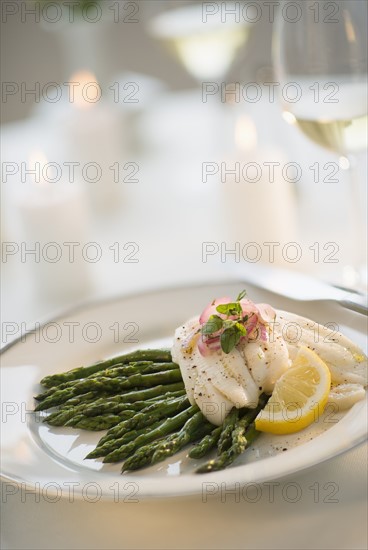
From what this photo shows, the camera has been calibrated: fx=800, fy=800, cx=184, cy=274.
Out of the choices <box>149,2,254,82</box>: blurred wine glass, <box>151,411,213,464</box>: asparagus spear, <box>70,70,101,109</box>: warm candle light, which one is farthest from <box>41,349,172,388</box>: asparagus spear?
<box>70,70,101,109</box>: warm candle light

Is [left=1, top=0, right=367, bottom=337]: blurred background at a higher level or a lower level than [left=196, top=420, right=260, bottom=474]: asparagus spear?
higher

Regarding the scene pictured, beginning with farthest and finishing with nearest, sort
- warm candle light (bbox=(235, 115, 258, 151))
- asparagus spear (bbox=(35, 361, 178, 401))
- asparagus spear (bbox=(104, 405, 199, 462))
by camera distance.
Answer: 1. warm candle light (bbox=(235, 115, 258, 151))
2. asparagus spear (bbox=(35, 361, 178, 401))
3. asparagus spear (bbox=(104, 405, 199, 462))

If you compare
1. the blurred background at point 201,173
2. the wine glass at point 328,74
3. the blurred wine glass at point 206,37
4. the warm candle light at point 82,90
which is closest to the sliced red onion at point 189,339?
the blurred background at point 201,173

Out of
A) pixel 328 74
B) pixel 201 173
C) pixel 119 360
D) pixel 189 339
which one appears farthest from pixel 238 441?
pixel 201 173

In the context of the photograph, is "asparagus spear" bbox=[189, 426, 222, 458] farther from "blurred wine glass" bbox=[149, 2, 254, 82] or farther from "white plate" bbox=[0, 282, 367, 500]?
"blurred wine glass" bbox=[149, 2, 254, 82]

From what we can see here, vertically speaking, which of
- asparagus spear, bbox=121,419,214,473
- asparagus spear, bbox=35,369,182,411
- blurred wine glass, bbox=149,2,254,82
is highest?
blurred wine glass, bbox=149,2,254,82

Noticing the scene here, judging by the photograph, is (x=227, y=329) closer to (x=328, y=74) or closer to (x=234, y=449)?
(x=234, y=449)
